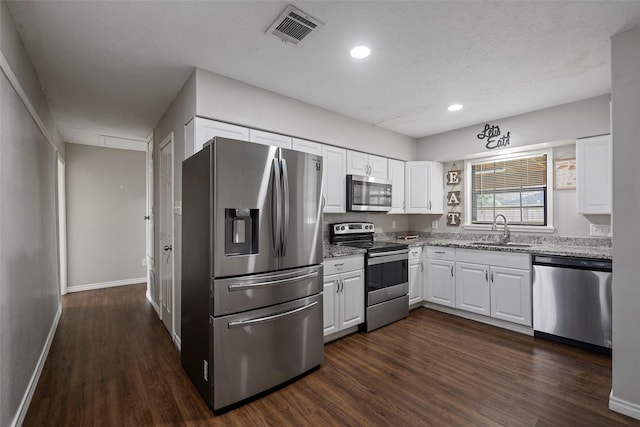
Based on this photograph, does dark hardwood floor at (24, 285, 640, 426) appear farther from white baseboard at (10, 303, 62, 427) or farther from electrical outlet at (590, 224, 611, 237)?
electrical outlet at (590, 224, 611, 237)

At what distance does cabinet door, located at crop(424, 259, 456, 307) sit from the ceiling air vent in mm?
3224

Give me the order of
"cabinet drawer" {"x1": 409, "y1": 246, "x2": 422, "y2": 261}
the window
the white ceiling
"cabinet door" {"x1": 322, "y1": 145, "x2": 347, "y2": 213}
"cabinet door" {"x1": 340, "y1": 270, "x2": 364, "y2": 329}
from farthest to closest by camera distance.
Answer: "cabinet drawer" {"x1": 409, "y1": 246, "x2": 422, "y2": 261} → the window → "cabinet door" {"x1": 322, "y1": 145, "x2": 347, "y2": 213} → "cabinet door" {"x1": 340, "y1": 270, "x2": 364, "y2": 329} → the white ceiling

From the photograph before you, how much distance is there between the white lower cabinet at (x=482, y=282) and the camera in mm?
3266

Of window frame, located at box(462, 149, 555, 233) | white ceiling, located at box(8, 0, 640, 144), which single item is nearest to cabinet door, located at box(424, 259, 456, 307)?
window frame, located at box(462, 149, 555, 233)

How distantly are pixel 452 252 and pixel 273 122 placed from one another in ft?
9.17

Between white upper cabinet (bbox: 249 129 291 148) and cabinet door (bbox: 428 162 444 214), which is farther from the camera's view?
cabinet door (bbox: 428 162 444 214)

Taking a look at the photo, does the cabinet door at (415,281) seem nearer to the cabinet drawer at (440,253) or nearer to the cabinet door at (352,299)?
the cabinet drawer at (440,253)

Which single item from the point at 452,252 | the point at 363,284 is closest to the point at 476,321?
the point at 452,252

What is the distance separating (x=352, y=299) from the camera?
320 cm

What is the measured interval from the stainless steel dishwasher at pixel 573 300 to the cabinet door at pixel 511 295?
0.07m

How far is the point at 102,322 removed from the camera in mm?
3748

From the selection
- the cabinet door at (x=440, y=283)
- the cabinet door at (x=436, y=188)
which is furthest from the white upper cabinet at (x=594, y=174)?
the cabinet door at (x=436, y=188)

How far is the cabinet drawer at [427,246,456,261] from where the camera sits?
3.87 m

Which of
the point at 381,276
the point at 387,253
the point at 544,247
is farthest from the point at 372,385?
the point at 544,247
